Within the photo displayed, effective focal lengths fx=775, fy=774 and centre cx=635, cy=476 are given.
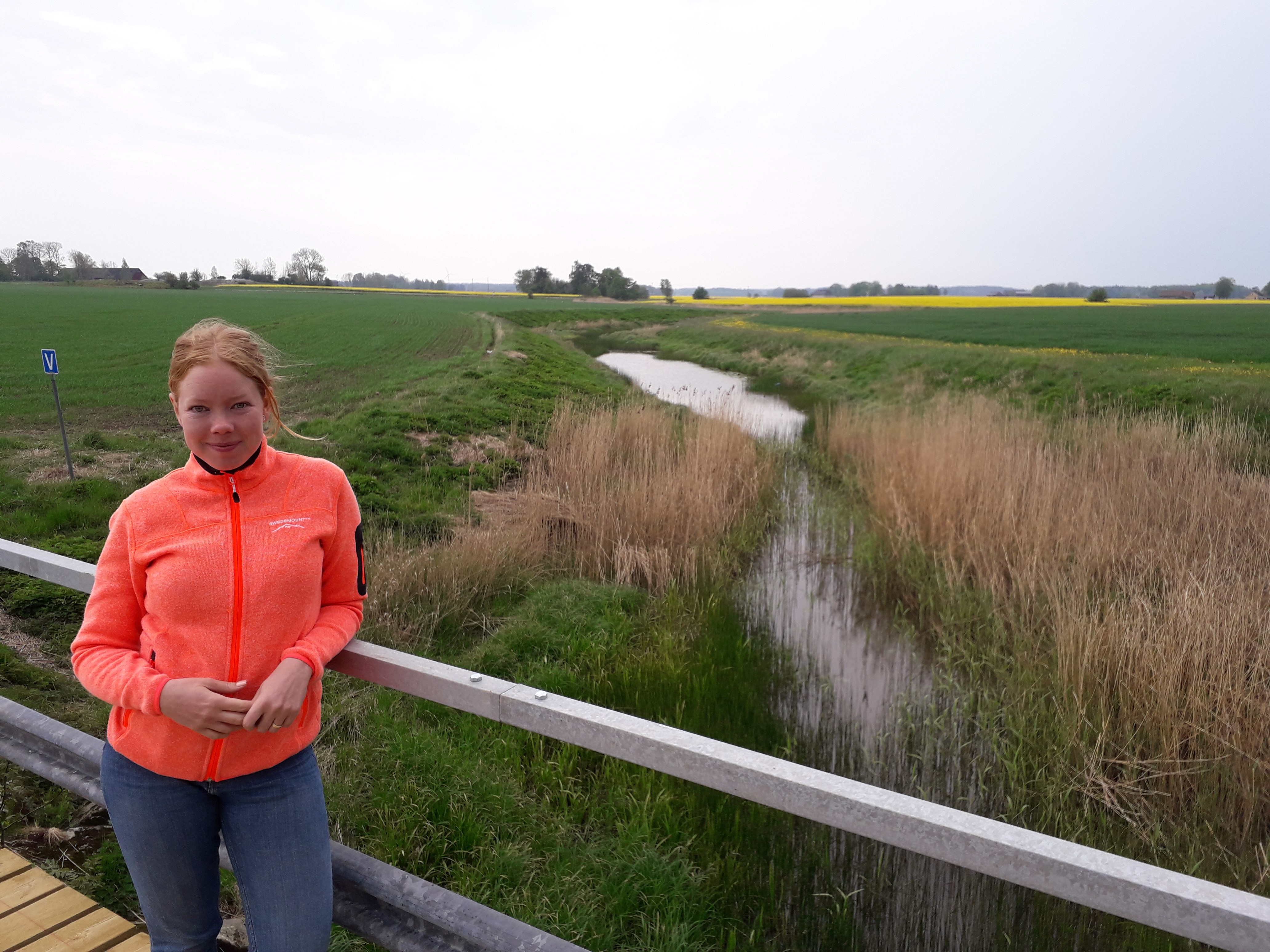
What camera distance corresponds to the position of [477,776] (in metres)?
3.70

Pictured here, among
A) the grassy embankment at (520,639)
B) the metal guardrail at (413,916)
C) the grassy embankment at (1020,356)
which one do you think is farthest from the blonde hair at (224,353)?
the grassy embankment at (1020,356)

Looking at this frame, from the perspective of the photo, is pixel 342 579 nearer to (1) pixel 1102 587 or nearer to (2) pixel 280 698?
(2) pixel 280 698

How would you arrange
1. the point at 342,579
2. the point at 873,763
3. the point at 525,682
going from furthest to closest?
the point at 525,682 → the point at 873,763 → the point at 342,579

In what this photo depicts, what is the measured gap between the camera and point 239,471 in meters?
1.63

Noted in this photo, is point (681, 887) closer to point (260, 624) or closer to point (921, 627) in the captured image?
point (260, 624)

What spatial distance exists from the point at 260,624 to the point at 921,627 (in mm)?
5921

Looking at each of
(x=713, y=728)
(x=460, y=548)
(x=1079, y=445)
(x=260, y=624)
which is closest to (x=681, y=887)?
(x=713, y=728)

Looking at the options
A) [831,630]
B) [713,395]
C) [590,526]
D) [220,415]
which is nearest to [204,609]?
[220,415]

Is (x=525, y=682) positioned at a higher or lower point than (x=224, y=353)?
lower

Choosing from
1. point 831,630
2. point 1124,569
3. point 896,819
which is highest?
point 896,819

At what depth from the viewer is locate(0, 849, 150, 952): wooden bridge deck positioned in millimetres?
1797

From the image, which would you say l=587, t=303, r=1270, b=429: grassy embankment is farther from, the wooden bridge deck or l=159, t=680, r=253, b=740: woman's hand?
the wooden bridge deck

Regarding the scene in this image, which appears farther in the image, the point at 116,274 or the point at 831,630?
the point at 116,274

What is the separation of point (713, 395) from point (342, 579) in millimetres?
17749
